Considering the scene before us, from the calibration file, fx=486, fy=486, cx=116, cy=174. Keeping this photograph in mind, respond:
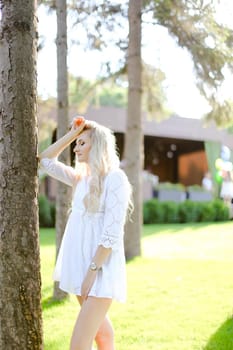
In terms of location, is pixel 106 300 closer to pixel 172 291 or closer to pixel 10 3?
pixel 10 3

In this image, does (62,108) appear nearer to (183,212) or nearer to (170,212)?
(170,212)

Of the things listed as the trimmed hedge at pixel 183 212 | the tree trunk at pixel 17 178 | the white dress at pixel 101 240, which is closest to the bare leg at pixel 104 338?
the white dress at pixel 101 240

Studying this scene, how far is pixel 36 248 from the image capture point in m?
2.76

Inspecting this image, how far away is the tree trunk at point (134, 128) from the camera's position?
8914mm

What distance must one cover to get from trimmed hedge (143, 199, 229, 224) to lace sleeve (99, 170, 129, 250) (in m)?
15.3

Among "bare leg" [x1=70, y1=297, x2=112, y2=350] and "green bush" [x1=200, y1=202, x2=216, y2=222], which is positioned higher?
"bare leg" [x1=70, y1=297, x2=112, y2=350]

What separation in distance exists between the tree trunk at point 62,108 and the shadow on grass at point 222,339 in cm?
227

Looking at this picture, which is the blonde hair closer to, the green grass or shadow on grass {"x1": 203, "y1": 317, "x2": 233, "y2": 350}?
the green grass

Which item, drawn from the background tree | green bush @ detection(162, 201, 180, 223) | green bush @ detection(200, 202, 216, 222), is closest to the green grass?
the background tree

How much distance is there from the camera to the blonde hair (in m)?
2.84

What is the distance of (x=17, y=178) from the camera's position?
2.68 m

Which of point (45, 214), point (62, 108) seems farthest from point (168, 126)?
point (62, 108)

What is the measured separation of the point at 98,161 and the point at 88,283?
2.30ft

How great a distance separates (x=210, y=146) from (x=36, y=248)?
858 inches
